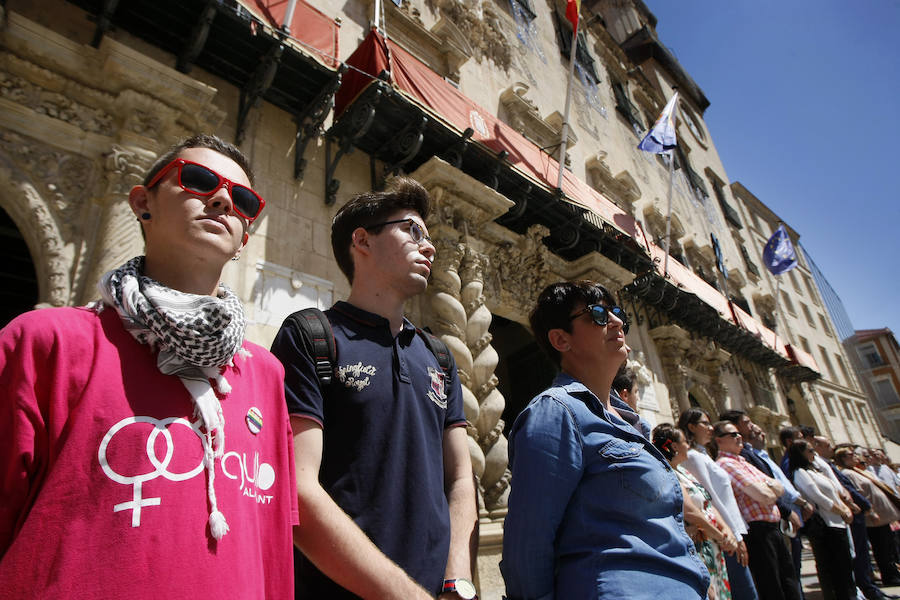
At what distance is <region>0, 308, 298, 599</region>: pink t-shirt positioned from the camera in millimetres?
738

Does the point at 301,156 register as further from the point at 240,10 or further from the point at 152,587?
the point at 152,587

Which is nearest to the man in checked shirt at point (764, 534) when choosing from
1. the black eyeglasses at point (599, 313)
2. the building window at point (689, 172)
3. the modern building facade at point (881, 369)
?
the black eyeglasses at point (599, 313)

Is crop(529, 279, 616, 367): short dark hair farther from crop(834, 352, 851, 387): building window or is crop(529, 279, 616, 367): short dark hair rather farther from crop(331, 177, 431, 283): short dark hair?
crop(834, 352, 851, 387): building window

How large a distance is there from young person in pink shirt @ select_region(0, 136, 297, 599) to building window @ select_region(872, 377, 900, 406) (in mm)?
50261

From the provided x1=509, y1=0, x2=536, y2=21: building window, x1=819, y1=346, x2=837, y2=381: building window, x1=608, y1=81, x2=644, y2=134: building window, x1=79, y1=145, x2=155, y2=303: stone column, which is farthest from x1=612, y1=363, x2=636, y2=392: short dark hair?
x1=819, y1=346, x2=837, y2=381: building window

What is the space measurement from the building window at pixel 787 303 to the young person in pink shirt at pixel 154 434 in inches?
1104

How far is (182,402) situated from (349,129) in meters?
5.00

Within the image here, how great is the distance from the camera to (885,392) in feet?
122

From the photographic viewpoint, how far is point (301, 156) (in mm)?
5230

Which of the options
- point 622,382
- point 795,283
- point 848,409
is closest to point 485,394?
point 622,382

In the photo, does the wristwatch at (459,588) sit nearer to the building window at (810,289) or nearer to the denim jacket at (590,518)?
the denim jacket at (590,518)

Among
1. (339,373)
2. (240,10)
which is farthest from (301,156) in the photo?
(339,373)

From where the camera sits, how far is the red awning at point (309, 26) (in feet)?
15.7

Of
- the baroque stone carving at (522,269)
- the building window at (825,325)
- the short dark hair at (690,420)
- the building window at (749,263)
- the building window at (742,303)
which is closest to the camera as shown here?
the short dark hair at (690,420)
